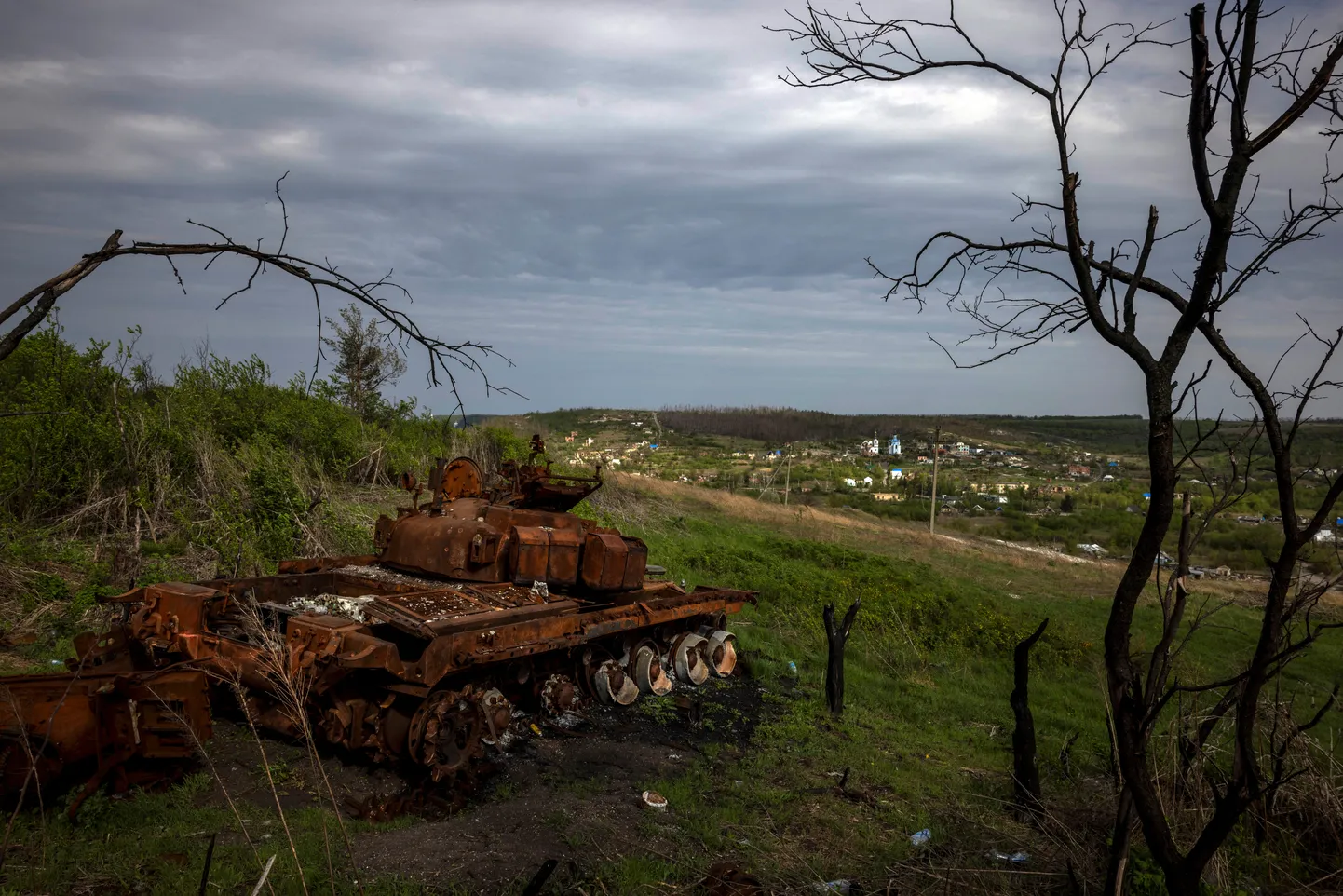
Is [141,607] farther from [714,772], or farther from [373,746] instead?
[714,772]

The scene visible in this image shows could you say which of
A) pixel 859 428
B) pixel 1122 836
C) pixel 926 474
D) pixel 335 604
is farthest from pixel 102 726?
pixel 859 428

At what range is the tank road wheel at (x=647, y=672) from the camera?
33.1 feet

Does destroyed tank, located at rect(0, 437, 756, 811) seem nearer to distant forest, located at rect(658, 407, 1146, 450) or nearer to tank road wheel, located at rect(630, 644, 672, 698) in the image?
tank road wheel, located at rect(630, 644, 672, 698)

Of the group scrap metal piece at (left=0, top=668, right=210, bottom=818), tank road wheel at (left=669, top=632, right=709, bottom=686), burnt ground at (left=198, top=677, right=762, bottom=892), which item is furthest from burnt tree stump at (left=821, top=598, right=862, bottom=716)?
scrap metal piece at (left=0, top=668, right=210, bottom=818)

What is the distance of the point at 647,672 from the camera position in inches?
399

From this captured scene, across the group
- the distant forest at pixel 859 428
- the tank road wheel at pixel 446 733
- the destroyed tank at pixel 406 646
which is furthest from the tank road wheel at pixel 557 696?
the distant forest at pixel 859 428

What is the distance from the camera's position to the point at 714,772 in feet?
26.7

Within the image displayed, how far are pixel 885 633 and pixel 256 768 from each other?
12052 millimetres

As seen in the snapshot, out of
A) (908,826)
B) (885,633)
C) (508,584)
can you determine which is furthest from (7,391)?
(885,633)

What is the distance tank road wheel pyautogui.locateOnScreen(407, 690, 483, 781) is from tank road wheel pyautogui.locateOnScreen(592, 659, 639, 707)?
89.7 inches

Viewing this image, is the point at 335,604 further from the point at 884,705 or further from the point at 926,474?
the point at 926,474

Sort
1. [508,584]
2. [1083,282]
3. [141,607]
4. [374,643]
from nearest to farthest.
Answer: [1083,282] → [374,643] → [141,607] → [508,584]

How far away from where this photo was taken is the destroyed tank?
5812 mm

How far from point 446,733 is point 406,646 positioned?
93 centimetres
